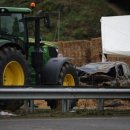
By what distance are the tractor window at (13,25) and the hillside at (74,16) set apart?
88.8 ft

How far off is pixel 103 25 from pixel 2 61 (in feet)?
56.4

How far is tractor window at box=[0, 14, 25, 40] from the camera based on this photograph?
1551 cm

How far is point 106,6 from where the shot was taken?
4934cm

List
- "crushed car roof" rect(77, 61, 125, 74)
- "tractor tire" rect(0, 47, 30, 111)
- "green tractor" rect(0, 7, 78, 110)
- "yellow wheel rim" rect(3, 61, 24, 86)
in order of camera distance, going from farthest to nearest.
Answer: "crushed car roof" rect(77, 61, 125, 74) < "yellow wheel rim" rect(3, 61, 24, 86) < "green tractor" rect(0, 7, 78, 110) < "tractor tire" rect(0, 47, 30, 111)

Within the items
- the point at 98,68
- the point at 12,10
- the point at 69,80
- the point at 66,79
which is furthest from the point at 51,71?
the point at 98,68

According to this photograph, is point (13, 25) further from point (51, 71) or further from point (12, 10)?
point (51, 71)

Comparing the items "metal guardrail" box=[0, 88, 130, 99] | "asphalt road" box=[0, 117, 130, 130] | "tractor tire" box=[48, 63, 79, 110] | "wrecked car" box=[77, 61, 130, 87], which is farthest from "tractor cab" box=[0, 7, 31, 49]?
"wrecked car" box=[77, 61, 130, 87]

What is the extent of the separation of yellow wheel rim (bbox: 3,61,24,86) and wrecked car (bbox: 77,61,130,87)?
9855mm

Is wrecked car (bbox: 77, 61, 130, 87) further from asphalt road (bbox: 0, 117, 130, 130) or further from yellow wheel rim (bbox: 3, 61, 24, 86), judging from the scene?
asphalt road (bbox: 0, 117, 130, 130)

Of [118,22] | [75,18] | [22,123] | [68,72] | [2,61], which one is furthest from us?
[75,18]

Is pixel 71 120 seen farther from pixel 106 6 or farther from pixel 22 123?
pixel 106 6

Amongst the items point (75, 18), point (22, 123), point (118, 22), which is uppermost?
point (75, 18)

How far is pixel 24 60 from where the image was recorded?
1520 centimetres

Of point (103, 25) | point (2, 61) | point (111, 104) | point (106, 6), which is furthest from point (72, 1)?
point (2, 61)
